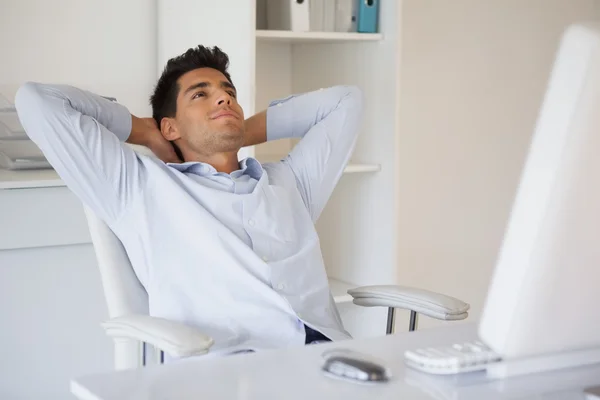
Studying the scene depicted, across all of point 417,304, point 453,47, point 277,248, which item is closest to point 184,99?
point 277,248

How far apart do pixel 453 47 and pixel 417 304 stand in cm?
192

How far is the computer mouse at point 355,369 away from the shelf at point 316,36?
1.55 m

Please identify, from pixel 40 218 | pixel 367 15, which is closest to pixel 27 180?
pixel 40 218

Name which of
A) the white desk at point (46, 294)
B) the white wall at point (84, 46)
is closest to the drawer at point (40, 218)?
the white desk at point (46, 294)

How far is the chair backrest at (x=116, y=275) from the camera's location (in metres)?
2.02

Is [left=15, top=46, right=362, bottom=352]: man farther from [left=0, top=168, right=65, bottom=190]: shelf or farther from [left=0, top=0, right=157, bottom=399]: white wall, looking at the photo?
[left=0, top=0, right=157, bottom=399]: white wall

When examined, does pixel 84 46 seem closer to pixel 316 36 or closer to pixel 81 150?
pixel 316 36

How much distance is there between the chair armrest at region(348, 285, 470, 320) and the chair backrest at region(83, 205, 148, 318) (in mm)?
510

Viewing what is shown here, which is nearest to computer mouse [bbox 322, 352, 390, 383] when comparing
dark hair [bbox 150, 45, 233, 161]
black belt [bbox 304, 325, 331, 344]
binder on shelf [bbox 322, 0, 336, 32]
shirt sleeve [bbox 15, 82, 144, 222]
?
black belt [bbox 304, 325, 331, 344]

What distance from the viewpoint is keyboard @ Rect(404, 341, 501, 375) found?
1306 mm

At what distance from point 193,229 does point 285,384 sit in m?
0.91

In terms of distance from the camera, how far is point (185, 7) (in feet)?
9.36

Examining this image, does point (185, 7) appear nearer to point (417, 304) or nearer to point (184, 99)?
point (184, 99)

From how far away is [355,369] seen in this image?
1.28 m
